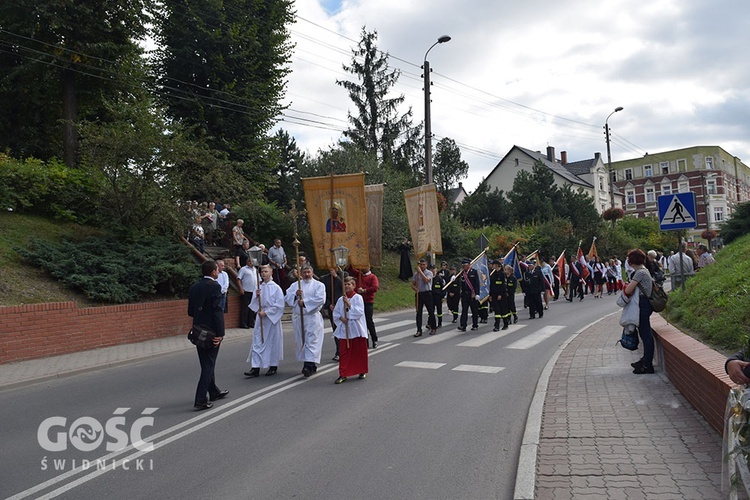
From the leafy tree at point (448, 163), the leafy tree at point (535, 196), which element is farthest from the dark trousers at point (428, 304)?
the leafy tree at point (448, 163)

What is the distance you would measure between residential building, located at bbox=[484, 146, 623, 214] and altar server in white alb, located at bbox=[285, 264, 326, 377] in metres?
62.2

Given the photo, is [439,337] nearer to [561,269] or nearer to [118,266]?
[118,266]

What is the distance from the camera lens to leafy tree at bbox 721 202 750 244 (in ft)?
82.9

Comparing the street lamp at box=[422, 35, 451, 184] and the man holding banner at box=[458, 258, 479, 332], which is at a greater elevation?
the street lamp at box=[422, 35, 451, 184]

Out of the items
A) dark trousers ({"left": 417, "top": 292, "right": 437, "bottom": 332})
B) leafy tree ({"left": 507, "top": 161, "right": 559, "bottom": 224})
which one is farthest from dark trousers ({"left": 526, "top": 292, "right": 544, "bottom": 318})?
leafy tree ({"left": 507, "top": 161, "right": 559, "bottom": 224})

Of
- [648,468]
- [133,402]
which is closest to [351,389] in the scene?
[133,402]

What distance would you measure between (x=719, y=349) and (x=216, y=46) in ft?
83.2

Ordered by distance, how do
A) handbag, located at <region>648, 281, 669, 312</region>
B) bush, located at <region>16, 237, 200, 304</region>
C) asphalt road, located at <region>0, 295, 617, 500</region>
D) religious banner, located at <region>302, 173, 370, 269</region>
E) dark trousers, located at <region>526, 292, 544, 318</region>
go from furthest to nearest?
dark trousers, located at <region>526, 292, 544, 318</region> < bush, located at <region>16, 237, 200, 304</region> < religious banner, located at <region>302, 173, 370, 269</region> < handbag, located at <region>648, 281, 669, 312</region> < asphalt road, located at <region>0, 295, 617, 500</region>

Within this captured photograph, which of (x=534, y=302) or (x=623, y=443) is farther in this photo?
(x=534, y=302)

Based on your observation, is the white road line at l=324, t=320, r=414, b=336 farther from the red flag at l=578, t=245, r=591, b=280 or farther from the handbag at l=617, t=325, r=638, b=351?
the red flag at l=578, t=245, r=591, b=280

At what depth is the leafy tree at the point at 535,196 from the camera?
47625 millimetres

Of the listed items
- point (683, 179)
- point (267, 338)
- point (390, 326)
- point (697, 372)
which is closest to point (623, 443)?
point (697, 372)

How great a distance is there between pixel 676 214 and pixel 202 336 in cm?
880

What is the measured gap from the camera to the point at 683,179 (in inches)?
3339
